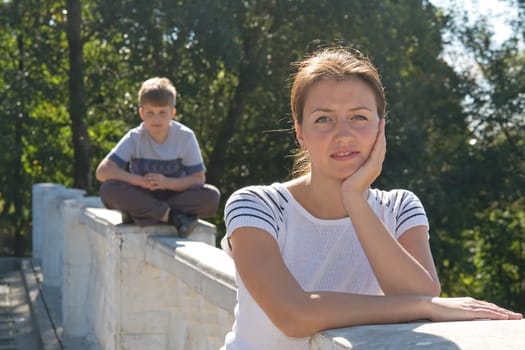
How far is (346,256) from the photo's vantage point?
7.55 feet

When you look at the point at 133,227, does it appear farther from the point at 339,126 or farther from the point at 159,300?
the point at 339,126

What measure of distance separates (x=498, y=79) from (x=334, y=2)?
369 cm

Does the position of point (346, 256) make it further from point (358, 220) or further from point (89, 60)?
point (89, 60)

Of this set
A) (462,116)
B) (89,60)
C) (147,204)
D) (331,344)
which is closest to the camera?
(331,344)

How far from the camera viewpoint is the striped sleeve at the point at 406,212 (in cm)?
250

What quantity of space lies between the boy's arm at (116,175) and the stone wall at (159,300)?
0.23 m

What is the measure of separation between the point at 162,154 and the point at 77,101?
11.0m

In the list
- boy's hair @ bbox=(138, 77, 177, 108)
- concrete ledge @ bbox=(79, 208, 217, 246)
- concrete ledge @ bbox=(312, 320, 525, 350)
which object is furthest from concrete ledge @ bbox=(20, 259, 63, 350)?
concrete ledge @ bbox=(312, 320, 525, 350)

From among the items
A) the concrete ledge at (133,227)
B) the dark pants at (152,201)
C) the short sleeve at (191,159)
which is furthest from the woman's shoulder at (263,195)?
the short sleeve at (191,159)

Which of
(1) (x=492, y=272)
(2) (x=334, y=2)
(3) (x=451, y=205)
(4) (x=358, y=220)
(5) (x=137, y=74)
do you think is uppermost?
(2) (x=334, y=2)

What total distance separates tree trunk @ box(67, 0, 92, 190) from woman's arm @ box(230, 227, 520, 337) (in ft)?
46.4

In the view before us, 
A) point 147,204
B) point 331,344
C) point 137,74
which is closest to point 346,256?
point 331,344

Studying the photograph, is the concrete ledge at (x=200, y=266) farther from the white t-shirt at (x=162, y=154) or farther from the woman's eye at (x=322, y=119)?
the white t-shirt at (x=162, y=154)

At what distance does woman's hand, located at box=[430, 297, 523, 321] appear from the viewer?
2076 mm
